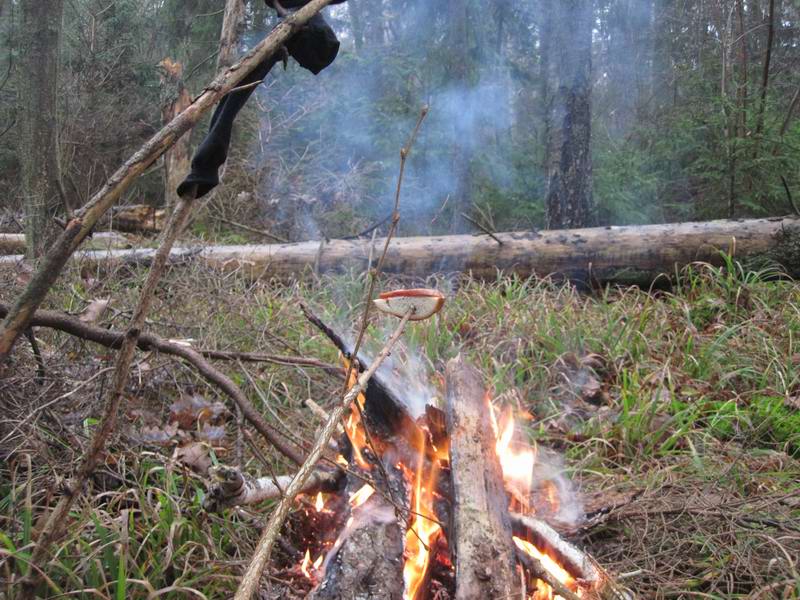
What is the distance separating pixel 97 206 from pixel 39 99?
4.24 metres

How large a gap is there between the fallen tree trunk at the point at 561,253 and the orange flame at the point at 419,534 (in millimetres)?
3401

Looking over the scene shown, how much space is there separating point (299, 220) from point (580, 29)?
179 inches

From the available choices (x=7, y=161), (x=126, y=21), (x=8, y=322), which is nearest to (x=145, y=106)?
(x=126, y=21)

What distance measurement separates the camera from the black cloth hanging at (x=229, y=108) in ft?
4.66

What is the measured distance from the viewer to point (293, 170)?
10039 mm

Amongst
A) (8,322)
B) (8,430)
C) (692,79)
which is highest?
(8,322)

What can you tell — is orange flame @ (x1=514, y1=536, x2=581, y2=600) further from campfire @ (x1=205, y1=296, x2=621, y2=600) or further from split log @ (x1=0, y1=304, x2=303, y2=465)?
split log @ (x1=0, y1=304, x2=303, y2=465)

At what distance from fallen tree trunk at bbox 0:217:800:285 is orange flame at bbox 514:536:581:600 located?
3.64 meters

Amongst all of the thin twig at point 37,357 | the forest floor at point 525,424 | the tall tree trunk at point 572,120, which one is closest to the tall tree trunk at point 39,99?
the forest floor at point 525,424

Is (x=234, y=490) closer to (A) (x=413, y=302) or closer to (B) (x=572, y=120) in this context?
(A) (x=413, y=302)

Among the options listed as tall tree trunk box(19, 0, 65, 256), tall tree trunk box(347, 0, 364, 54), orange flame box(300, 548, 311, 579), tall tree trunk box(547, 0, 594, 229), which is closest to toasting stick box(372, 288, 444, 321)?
orange flame box(300, 548, 311, 579)

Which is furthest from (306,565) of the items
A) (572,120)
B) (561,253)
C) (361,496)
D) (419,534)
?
(572,120)

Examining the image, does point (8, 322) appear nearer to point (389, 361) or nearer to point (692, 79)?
point (389, 361)

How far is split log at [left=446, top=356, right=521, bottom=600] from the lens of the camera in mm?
1762
